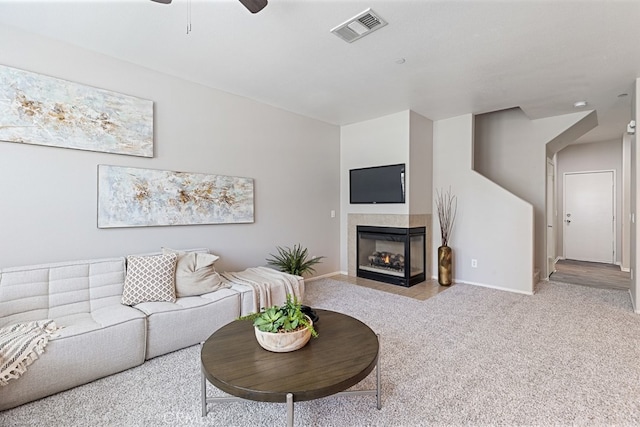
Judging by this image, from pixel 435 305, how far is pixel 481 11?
9.47 feet

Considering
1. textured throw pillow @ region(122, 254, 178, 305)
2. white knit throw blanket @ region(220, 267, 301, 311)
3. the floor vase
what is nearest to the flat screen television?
the floor vase

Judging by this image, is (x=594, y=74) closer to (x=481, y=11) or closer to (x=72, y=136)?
(x=481, y=11)

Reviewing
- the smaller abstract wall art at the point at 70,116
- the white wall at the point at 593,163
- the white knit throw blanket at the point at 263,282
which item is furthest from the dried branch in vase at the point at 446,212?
the smaller abstract wall art at the point at 70,116

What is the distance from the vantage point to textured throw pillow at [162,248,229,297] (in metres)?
2.70

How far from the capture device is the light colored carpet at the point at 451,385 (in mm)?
1667

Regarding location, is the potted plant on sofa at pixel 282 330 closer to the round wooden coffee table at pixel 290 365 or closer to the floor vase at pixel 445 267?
A: the round wooden coffee table at pixel 290 365

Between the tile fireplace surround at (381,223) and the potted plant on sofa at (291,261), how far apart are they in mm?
956

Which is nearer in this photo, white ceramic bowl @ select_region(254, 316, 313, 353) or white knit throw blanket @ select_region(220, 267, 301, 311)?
white ceramic bowl @ select_region(254, 316, 313, 353)

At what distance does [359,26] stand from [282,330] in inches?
87.9

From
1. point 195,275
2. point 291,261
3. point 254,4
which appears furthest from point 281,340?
point 291,261

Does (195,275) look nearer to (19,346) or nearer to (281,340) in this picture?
(19,346)

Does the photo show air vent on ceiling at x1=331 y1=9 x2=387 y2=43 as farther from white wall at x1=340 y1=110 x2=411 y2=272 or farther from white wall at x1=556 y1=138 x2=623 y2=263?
white wall at x1=556 y1=138 x2=623 y2=263

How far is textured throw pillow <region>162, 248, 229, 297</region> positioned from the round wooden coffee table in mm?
955

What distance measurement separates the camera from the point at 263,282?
10.2 ft
